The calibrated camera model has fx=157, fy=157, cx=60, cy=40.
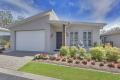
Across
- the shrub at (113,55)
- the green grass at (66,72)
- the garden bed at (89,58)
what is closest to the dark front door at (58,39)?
the garden bed at (89,58)

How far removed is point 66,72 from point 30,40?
35.2 feet

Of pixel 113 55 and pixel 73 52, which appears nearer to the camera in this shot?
pixel 113 55

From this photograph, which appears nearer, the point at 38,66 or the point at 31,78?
the point at 31,78

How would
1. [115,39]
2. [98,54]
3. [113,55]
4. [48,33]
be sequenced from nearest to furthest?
1. [113,55]
2. [98,54]
3. [48,33]
4. [115,39]

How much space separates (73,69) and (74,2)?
568 inches

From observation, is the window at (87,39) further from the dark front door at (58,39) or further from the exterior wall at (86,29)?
the dark front door at (58,39)

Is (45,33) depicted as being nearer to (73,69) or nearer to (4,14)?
(73,69)

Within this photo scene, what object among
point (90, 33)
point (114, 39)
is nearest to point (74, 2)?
point (90, 33)

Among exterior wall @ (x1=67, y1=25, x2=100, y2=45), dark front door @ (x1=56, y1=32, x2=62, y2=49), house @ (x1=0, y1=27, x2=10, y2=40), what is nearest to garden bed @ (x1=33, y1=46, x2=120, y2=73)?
exterior wall @ (x1=67, y1=25, x2=100, y2=45)

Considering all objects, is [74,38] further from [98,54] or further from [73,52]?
[98,54]

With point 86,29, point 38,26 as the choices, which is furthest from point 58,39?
point 86,29

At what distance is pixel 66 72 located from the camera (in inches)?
338

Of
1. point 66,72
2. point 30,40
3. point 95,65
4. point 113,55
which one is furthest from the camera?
point 30,40

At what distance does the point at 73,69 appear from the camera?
9039 millimetres
